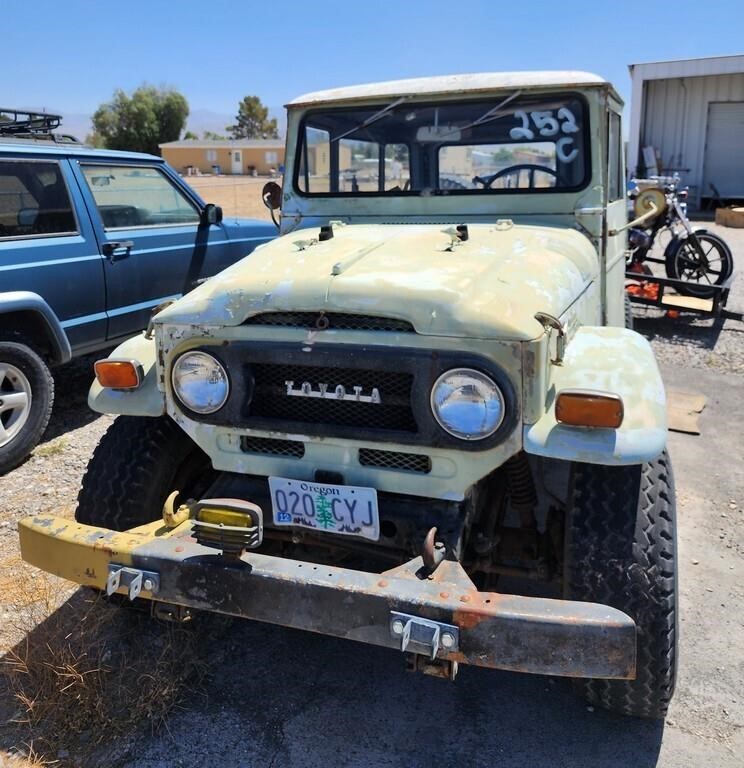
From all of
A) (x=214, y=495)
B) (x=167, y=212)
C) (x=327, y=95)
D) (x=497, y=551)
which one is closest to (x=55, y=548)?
(x=214, y=495)

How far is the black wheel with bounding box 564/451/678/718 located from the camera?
2.27 metres

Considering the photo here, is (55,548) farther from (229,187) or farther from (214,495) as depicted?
(229,187)

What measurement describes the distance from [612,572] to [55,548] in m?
1.82

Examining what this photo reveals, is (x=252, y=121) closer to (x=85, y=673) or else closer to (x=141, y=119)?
(x=141, y=119)

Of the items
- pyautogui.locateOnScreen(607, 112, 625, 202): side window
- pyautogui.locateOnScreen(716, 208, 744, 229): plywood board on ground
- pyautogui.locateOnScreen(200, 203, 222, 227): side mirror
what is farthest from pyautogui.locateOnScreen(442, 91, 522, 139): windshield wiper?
pyautogui.locateOnScreen(716, 208, 744, 229): plywood board on ground

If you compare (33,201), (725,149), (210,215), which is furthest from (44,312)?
(725,149)

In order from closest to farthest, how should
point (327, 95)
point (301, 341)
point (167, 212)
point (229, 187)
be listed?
point (301, 341) < point (327, 95) < point (167, 212) < point (229, 187)

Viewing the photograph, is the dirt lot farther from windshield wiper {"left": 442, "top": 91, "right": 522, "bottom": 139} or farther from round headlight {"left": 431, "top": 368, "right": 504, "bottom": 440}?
windshield wiper {"left": 442, "top": 91, "right": 522, "bottom": 139}

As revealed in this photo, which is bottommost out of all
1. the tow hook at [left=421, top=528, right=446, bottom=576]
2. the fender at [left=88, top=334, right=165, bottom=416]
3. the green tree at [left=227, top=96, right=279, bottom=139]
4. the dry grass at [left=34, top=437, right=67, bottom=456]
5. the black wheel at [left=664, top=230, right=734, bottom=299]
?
the dry grass at [left=34, top=437, right=67, bottom=456]

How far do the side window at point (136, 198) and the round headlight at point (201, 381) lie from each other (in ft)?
11.3

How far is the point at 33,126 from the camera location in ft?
19.4

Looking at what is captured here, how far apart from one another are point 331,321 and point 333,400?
0.86ft

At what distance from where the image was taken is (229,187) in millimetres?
33531

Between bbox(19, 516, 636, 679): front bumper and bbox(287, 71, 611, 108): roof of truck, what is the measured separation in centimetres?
234
